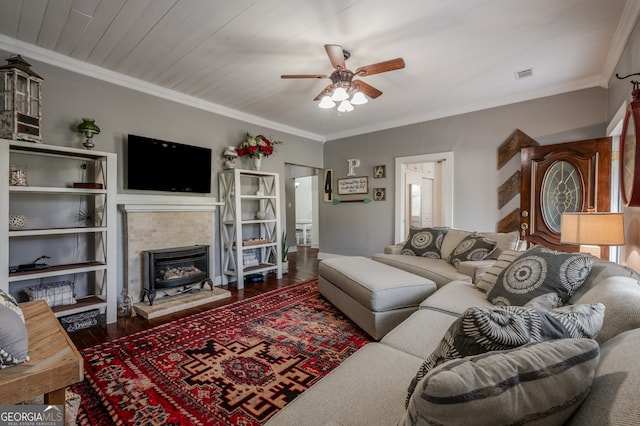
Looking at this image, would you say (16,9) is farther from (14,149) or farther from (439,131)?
(439,131)

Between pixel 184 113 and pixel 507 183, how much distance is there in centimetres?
441

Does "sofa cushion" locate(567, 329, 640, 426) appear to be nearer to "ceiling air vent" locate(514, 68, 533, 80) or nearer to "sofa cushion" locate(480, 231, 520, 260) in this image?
"sofa cushion" locate(480, 231, 520, 260)

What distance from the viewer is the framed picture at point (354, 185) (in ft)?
17.8

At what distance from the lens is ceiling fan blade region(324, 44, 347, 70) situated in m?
2.20

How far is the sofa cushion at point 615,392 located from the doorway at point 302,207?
5634 millimetres

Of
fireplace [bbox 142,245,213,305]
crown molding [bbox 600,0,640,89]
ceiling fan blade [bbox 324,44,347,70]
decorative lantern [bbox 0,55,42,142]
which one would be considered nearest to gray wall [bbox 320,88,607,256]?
crown molding [bbox 600,0,640,89]

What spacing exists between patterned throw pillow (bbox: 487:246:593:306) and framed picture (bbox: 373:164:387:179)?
338 centimetres

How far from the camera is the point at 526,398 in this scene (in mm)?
558

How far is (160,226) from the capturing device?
136 inches

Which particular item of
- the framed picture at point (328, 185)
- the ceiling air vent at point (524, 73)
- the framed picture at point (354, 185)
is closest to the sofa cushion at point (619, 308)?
the ceiling air vent at point (524, 73)

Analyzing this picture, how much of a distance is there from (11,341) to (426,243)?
3462 mm

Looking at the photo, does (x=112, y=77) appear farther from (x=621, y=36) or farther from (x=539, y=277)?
(x=621, y=36)

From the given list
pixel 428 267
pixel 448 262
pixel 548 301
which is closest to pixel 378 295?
pixel 428 267

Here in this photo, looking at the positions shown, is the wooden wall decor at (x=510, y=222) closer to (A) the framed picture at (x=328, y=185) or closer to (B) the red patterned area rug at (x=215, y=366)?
(B) the red patterned area rug at (x=215, y=366)
